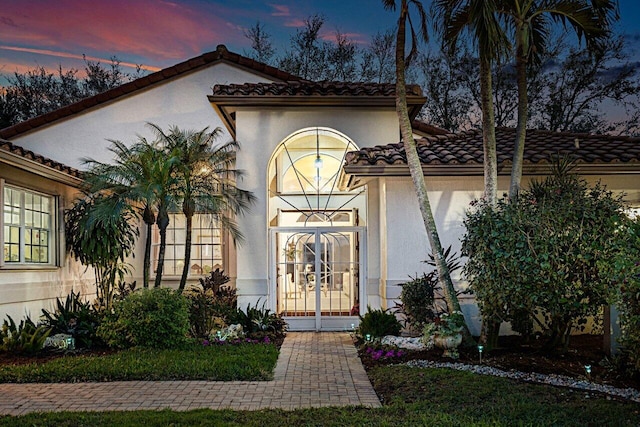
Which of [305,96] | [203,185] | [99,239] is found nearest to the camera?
[203,185]

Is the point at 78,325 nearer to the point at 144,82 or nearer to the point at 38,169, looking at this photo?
the point at 38,169

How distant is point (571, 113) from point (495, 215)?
21.0 meters

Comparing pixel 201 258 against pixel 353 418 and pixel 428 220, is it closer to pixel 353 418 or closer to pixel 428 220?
pixel 428 220

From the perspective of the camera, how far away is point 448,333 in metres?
9.48

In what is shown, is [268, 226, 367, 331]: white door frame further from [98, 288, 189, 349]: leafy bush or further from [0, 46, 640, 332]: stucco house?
[98, 288, 189, 349]: leafy bush

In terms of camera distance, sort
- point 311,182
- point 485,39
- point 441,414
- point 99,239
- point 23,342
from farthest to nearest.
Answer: point 311,182
point 99,239
point 23,342
point 485,39
point 441,414

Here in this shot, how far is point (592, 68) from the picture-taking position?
26.8 meters

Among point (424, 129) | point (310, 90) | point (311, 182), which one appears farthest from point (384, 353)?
point (424, 129)

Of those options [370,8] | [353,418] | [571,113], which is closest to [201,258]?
[353,418]

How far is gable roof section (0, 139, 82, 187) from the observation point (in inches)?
412

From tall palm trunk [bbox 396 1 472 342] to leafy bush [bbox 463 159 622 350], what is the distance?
845mm

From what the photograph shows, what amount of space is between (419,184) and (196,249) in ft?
24.9

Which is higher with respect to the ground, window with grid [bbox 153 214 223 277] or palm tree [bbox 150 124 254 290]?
palm tree [bbox 150 124 254 290]

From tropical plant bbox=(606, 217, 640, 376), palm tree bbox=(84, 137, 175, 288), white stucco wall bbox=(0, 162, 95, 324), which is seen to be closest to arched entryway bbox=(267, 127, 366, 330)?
palm tree bbox=(84, 137, 175, 288)
